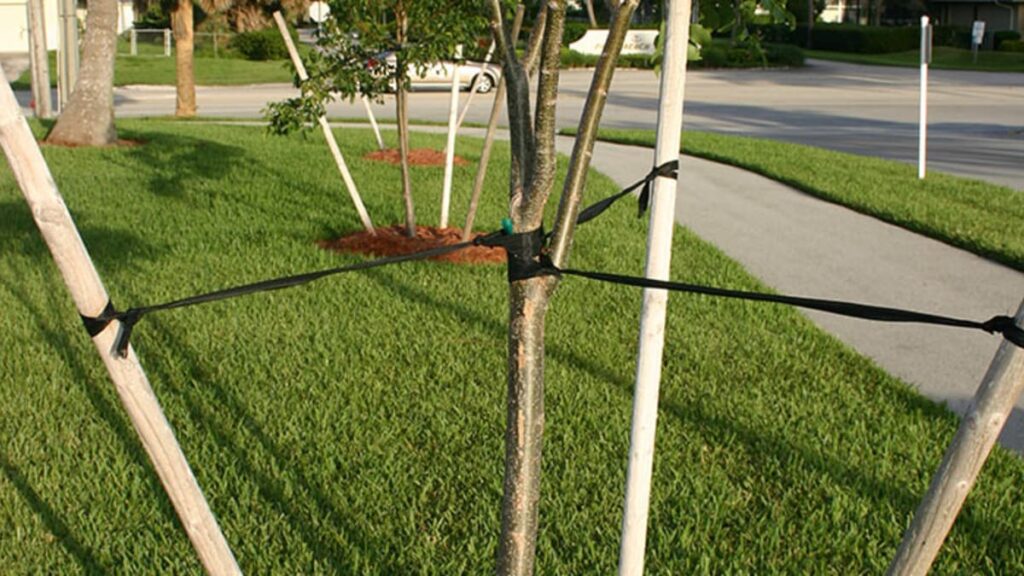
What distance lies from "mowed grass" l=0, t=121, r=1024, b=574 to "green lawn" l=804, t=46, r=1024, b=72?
1445 inches

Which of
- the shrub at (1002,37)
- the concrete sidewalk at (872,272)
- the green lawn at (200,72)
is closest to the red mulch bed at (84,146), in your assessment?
the concrete sidewalk at (872,272)

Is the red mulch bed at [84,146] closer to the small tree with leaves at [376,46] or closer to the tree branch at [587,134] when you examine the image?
the small tree with leaves at [376,46]

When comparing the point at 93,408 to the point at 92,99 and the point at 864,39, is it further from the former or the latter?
the point at 864,39

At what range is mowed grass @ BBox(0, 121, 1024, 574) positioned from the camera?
4.04 metres

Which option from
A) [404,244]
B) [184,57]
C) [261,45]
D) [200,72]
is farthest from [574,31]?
[404,244]

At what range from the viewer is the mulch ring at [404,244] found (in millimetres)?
8536

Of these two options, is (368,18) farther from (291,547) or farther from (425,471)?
(291,547)

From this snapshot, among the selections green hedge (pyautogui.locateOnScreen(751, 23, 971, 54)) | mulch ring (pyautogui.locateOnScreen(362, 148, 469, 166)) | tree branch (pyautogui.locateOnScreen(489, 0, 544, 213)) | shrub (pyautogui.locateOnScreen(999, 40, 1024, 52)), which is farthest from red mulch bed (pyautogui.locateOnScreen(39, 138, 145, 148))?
shrub (pyautogui.locateOnScreen(999, 40, 1024, 52))

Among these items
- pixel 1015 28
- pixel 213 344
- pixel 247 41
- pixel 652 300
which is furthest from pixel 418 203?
pixel 1015 28

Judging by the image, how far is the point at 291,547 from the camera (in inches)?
157

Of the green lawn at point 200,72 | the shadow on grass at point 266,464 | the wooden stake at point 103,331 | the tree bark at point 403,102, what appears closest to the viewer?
the wooden stake at point 103,331

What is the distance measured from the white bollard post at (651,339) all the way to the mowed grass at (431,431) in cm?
88

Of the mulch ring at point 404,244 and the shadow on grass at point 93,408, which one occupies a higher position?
the mulch ring at point 404,244

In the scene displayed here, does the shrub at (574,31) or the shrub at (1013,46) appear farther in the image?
the shrub at (1013,46)
